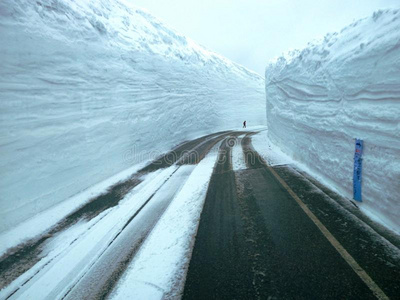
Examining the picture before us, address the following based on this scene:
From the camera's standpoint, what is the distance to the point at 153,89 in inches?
591

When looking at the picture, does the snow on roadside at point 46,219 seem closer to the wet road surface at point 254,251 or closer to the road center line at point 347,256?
the wet road surface at point 254,251

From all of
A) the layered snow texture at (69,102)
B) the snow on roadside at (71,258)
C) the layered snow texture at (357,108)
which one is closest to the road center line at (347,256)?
the layered snow texture at (357,108)

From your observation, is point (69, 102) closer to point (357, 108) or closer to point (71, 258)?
point (71, 258)

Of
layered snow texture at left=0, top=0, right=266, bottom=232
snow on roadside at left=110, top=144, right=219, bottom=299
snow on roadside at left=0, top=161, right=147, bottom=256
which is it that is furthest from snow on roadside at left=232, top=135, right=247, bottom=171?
layered snow texture at left=0, top=0, right=266, bottom=232

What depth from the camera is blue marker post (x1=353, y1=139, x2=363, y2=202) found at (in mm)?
4464

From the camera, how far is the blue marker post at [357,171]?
446cm

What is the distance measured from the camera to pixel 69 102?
7.05 m

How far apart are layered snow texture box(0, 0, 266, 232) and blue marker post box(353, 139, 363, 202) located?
7186 millimetres

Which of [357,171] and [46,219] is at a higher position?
[357,171]

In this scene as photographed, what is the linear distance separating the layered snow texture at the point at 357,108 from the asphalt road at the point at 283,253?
0.70 m

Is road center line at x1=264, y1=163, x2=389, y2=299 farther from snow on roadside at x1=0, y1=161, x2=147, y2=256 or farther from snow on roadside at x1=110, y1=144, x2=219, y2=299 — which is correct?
snow on roadside at x1=0, y1=161, x2=147, y2=256

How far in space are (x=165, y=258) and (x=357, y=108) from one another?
467 cm

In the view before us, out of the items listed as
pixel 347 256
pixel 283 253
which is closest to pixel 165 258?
pixel 283 253

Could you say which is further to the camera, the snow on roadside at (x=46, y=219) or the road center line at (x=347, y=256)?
the snow on roadside at (x=46, y=219)
